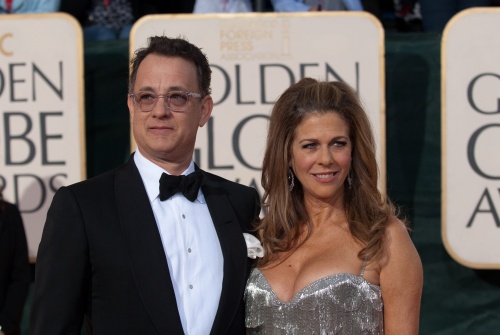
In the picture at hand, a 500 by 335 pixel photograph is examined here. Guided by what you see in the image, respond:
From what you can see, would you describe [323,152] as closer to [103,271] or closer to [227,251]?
[227,251]

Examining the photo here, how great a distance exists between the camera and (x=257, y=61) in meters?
4.79

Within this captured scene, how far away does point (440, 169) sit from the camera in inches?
194

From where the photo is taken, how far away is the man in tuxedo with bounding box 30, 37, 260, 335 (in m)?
2.78

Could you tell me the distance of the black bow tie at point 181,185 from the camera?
2.93 meters

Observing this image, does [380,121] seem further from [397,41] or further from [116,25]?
[116,25]

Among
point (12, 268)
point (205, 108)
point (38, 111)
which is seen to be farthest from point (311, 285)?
point (38, 111)

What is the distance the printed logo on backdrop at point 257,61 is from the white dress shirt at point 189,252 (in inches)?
69.0

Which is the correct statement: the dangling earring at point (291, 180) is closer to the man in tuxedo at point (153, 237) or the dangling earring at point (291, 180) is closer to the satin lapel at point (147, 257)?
the man in tuxedo at point (153, 237)

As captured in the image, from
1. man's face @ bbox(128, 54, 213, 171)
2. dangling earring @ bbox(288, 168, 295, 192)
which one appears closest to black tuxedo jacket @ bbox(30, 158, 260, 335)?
man's face @ bbox(128, 54, 213, 171)

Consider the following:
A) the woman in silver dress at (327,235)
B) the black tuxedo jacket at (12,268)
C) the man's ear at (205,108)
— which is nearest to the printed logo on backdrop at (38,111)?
the black tuxedo jacket at (12,268)

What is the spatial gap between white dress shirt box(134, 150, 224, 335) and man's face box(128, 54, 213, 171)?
75mm

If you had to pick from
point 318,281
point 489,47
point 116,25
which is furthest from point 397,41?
point 318,281

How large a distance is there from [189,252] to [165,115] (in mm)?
408

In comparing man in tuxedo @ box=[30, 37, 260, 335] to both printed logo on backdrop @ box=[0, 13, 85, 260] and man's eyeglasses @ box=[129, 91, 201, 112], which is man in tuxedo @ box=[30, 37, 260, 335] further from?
printed logo on backdrop @ box=[0, 13, 85, 260]
